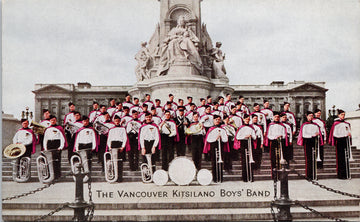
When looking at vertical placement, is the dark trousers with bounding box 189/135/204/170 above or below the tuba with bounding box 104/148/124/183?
above

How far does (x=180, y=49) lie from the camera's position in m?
19.0

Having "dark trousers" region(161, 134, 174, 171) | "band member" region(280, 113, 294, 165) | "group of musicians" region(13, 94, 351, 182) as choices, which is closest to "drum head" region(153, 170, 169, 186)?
"group of musicians" region(13, 94, 351, 182)

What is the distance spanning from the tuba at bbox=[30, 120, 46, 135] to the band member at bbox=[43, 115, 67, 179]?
2.39 feet

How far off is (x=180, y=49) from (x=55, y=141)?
9854 mm

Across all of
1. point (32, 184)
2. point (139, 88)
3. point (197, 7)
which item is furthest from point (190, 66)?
point (32, 184)

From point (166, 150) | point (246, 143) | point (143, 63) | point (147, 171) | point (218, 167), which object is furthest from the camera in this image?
point (143, 63)

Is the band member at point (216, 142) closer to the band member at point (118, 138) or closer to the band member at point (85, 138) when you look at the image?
the band member at point (118, 138)

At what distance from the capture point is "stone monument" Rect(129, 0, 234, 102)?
18203mm

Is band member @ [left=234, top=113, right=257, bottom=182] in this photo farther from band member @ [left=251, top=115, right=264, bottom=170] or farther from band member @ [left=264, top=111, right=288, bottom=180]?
band member @ [left=264, top=111, right=288, bottom=180]

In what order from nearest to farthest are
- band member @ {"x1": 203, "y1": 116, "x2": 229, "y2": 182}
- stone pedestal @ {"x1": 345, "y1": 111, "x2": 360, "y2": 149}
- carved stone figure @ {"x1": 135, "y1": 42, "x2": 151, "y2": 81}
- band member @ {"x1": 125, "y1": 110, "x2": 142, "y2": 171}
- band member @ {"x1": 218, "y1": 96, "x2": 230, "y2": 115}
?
band member @ {"x1": 203, "y1": 116, "x2": 229, "y2": 182}
band member @ {"x1": 125, "y1": 110, "x2": 142, "y2": 171}
band member @ {"x1": 218, "y1": 96, "x2": 230, "y2": 115}
stone pedestal @ {"x1": 345, "y1": 111, "x2": 360, "y2": 149}
carved stone figure @ {"x1": 135, "y1": 42, "x2": 151, "y2": 81}

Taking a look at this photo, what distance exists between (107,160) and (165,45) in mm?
10385

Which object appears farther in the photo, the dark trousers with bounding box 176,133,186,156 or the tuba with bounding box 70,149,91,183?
the dark trousers with bounding box 176,133,186,156

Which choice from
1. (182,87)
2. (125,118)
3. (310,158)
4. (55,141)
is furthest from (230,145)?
(182,87)

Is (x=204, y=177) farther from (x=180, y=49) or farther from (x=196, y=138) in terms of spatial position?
(x=180, y=49)
